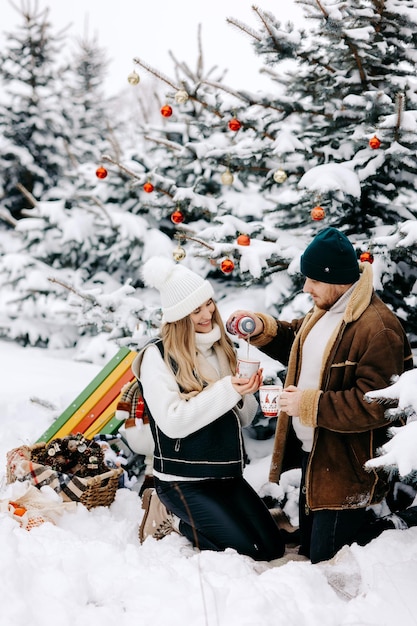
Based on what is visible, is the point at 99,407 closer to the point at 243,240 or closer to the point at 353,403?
the point at 243,240

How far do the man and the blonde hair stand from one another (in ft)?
2.11

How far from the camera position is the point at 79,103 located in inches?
536

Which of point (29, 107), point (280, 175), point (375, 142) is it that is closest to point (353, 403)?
point (375, 142)

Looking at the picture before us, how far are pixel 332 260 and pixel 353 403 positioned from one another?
2.57ft

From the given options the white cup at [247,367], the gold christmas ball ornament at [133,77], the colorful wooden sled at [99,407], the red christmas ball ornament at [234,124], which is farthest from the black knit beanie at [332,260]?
the gold christmas ball ornament at [133,77]

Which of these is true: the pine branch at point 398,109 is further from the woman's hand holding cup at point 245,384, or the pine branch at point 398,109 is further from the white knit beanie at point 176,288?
the woman's hand holding cup at point 245,384

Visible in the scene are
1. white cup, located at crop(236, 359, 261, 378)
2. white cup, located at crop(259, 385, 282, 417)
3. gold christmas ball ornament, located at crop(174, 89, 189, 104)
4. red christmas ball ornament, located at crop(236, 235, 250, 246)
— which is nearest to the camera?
white cup, located at crop(259, 385, 282, 417)

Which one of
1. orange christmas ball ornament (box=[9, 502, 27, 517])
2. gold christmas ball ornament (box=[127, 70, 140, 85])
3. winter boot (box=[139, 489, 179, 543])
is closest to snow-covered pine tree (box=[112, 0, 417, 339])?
gold christmas ball ornament (box=[127, 70, 140, 85])

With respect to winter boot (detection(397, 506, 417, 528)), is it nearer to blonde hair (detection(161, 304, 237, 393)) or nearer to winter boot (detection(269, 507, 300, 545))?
winter boot (detection(269, 507, 300, 545))

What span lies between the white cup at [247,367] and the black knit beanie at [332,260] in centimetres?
60

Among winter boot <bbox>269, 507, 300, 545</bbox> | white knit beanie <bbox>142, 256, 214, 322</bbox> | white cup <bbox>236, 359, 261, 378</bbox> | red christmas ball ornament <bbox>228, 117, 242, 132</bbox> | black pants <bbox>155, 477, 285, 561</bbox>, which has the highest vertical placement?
red christmas ball ornament <bbox>228, 117, 242, 132</bbox>

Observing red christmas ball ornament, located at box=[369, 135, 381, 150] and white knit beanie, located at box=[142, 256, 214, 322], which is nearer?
white knit beanie, located at box=[142, 256, 214, 322]

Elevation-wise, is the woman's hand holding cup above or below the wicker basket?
above

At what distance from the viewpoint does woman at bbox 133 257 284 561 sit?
3.27 m
